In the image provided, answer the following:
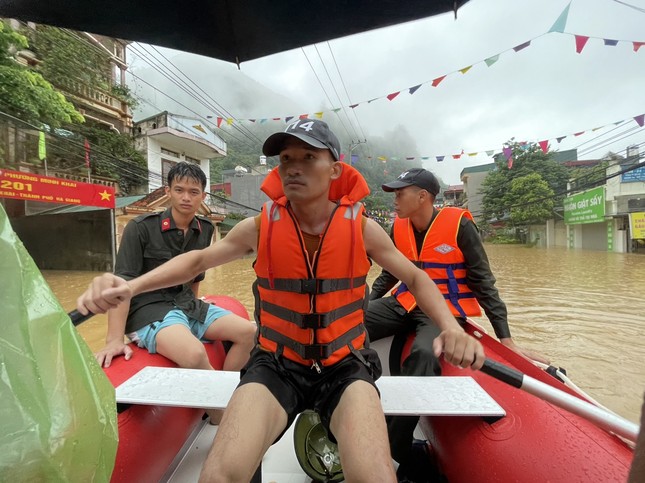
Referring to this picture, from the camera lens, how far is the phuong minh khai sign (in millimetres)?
22484

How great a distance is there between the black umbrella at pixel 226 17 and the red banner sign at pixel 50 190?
922 cm

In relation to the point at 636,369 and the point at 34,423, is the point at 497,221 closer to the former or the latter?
the point at 636,369

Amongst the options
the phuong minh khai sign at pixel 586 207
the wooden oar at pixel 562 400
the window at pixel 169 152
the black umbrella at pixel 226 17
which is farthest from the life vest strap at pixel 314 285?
the phuong minh khai sign at pixel 586 207

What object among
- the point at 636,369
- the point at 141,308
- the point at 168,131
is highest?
the point at 168,131

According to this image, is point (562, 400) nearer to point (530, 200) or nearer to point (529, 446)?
point (529, 446)

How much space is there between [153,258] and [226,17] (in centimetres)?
158

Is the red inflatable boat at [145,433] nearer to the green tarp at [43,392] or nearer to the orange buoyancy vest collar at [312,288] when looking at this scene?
the orange buoyancy vest collar at [312,288]

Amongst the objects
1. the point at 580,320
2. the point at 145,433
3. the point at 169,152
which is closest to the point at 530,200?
the point at 580,320

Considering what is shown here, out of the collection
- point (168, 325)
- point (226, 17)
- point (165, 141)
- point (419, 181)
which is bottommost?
point (168, 325)

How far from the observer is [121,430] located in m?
1.47

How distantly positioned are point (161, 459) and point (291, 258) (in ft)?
3.60

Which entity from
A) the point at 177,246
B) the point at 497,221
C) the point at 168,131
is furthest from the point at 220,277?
the point at 497,221

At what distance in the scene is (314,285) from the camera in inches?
60.9

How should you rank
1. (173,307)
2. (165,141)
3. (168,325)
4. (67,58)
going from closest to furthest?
(168,325)
(173,307)
(67,58)
(165,141)
